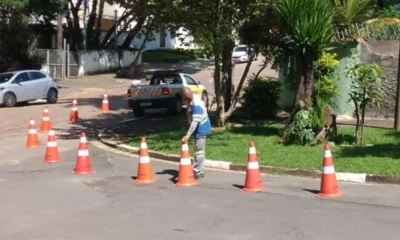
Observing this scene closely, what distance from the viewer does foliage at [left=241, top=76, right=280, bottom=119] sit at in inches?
781

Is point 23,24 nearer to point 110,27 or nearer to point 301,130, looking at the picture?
point 110,27

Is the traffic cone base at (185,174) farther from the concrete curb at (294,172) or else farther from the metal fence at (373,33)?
the metal fence at (373,33)

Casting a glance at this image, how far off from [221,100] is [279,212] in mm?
9306

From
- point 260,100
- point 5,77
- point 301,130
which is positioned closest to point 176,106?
point 260,100

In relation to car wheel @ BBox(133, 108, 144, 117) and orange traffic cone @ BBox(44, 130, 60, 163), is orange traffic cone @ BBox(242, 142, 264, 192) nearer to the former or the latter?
orange traffic cone @ BBox(44, 130, 60, 163)

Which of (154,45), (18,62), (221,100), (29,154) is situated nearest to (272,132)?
(221,100)

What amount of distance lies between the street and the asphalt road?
0.04 ft

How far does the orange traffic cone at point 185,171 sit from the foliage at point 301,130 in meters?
4.09

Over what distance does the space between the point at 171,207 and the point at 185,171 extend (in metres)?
1.77

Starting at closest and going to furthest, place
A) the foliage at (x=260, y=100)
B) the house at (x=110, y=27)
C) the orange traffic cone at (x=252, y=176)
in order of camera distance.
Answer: the orange traffic cone at (x=252, y=176), the foliage at (x=260, y=100), the house at (x=110, y=27)

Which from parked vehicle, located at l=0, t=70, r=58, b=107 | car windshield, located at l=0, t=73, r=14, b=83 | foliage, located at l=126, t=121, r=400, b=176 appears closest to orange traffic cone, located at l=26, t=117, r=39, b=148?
foliage, located at l=126, t=121, r=400, b=176

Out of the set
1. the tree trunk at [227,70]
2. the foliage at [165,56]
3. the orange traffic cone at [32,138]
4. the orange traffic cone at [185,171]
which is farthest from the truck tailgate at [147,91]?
the foliage at [165,56]

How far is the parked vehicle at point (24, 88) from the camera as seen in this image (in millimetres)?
26719

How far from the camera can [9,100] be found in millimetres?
26734
